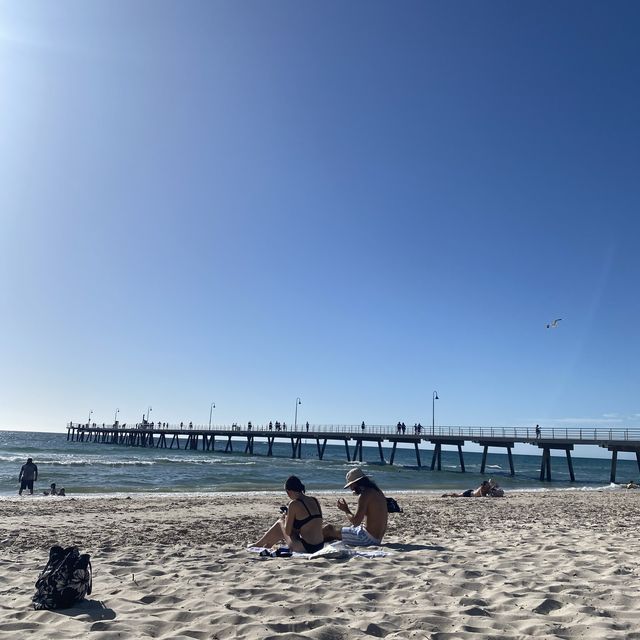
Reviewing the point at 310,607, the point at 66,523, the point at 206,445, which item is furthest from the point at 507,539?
the point at 206,445

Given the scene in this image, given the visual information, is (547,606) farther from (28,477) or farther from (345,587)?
(28,477)

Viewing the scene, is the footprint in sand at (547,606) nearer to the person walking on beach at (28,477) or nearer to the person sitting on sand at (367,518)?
the person sitting on sand at (367,518)

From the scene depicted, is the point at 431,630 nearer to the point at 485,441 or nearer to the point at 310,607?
the point at 310,607

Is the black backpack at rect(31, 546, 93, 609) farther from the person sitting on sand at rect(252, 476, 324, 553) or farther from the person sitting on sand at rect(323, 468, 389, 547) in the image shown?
the person sitting on sand at rect(323, 468, 389, 547)

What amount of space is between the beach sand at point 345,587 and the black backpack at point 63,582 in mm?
103

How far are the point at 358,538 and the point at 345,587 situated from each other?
6.46 ft

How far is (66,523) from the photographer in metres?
9.72

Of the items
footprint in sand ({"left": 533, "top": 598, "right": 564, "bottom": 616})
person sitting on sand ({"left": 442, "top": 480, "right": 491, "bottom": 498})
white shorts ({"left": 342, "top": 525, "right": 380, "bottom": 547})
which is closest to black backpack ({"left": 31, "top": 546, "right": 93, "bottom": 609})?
white shorts ({"left": 342, "top": 525, "right": 380, "bottom": 547})

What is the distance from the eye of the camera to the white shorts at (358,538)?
6.50 meters

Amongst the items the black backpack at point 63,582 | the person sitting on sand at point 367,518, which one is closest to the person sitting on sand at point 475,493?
the person sitting on sand at point 367,518

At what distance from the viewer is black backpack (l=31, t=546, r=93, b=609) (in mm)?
4098

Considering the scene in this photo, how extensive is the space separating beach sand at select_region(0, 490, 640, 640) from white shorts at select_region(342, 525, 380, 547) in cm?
28

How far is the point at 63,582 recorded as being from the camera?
13.6ft

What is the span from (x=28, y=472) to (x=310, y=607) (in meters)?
15.5
